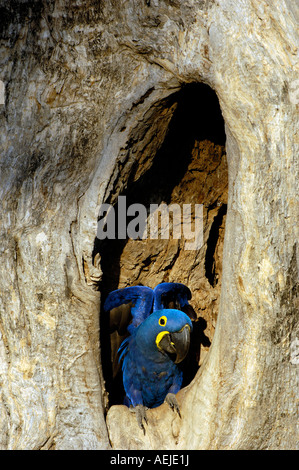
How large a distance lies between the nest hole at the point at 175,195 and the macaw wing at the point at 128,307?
0.08 meters

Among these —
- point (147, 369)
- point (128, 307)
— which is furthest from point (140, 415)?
point (128, 307)

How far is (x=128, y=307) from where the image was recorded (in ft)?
10.6

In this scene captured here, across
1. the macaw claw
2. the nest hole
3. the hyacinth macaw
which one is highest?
the nest hole

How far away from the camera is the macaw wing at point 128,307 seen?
313 cm

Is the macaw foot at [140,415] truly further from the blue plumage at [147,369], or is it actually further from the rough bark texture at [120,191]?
the blue plumage at [147,369]

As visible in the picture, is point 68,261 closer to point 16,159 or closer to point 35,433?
point 16,159

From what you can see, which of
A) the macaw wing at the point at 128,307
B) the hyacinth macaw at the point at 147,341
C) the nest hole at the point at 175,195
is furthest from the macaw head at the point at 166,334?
the nest hole at the point at 175,195

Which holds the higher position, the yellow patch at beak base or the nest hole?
the nest hole

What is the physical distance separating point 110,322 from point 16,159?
4.16 ft

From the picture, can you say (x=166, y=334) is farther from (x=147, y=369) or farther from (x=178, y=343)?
(x=147, y=369)

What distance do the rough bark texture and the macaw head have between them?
0.33 m

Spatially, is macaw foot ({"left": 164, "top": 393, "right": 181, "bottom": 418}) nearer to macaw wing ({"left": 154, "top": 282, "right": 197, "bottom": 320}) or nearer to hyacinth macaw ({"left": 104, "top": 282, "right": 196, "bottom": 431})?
hyacinth macaw ({"left": 104, "top": 282, "right": 196, "bottom": 431})

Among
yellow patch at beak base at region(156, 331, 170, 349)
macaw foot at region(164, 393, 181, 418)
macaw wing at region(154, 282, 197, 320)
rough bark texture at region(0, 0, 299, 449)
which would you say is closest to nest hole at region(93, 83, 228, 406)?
rough bark texture at region(0, 0, 299, 449)

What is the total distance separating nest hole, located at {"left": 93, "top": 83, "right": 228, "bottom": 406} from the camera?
108 inches
